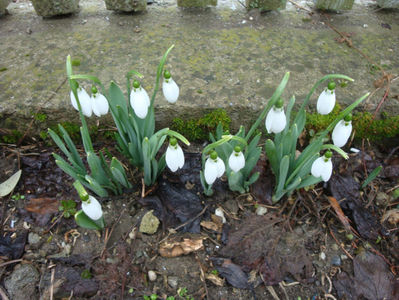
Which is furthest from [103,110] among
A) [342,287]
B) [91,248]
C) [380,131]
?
[380,131]

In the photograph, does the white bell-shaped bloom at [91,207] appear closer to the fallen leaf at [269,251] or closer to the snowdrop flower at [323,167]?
the fallen leaf at [269,251]

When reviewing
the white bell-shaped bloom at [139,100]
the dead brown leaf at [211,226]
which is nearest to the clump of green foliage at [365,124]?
the dead brown leaf at [211,226]

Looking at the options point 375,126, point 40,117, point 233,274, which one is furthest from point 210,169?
point 375,126

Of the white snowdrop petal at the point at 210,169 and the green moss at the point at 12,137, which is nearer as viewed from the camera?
the white snowdrop petal at the point at 210,169

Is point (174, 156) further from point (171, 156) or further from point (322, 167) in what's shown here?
point (322, 167)

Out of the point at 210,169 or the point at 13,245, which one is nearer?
the point at 210,169

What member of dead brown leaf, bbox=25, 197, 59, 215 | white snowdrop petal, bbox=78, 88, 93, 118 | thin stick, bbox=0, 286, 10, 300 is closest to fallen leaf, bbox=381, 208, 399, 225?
white snowdrop petal, bbox=78, 88, 93, 118
